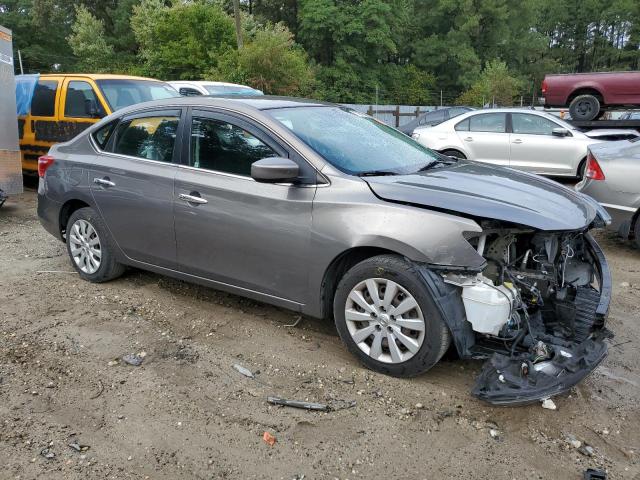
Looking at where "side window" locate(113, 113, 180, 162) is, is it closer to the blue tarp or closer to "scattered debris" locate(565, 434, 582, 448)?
"scattered debris" locate(565, 434, 582, 448)

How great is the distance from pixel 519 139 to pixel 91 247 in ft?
25.8

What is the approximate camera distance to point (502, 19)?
183 ft

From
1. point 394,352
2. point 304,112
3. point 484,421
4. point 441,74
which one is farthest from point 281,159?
point 441,74

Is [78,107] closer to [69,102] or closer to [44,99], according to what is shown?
[69,102]

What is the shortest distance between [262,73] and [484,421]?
64.6ft

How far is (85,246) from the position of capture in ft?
16.5

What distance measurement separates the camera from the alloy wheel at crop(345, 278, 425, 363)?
3252 millimetres

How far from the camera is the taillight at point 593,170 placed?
239 inches

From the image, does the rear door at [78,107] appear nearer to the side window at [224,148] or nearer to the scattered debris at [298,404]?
the side window at [224,148]

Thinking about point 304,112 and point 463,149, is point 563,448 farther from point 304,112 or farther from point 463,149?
point 463,149

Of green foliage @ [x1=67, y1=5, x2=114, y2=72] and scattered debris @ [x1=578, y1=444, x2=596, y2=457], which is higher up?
green foliage @ [x1=67, y1=5, x2=114, y2=72]

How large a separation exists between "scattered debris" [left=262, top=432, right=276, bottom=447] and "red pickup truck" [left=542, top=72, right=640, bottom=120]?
12920 mm

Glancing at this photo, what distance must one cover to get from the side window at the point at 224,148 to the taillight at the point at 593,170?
4.05m

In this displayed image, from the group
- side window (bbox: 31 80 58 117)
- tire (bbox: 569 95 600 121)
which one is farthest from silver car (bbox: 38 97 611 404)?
tire (bbox: 569 95 600 121)
